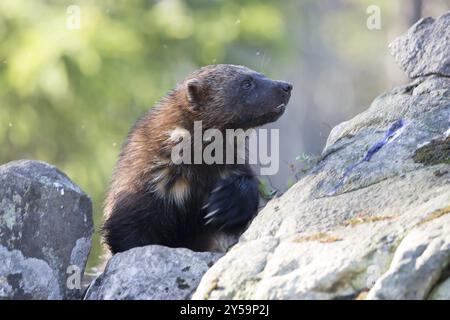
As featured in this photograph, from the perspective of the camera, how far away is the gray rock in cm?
607

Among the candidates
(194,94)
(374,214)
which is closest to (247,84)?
Result: (194,94)

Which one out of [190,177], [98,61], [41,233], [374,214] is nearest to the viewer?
[374,214]

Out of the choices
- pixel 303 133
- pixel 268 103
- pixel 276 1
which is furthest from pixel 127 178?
pixel 303 133

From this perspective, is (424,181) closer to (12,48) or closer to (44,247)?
(44,247)

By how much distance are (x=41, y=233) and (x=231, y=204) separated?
1.30m

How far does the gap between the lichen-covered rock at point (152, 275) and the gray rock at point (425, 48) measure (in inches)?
74.6

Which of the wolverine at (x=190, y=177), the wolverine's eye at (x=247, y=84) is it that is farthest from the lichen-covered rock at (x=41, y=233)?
the wolverine's eye at (x=247, y=84)

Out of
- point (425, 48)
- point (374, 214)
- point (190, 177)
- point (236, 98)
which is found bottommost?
point (190, 177)

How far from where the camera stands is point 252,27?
1205 centimetres

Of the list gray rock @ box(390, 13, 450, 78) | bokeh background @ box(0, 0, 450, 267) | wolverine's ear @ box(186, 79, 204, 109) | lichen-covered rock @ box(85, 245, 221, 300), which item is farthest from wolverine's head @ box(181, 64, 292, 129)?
bokeh background @ box(0, 0, 450, 267)

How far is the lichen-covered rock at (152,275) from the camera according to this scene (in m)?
4.88

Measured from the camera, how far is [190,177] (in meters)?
6.38

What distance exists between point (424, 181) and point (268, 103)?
194 cm

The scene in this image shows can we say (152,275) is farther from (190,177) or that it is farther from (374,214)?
(190,177)
